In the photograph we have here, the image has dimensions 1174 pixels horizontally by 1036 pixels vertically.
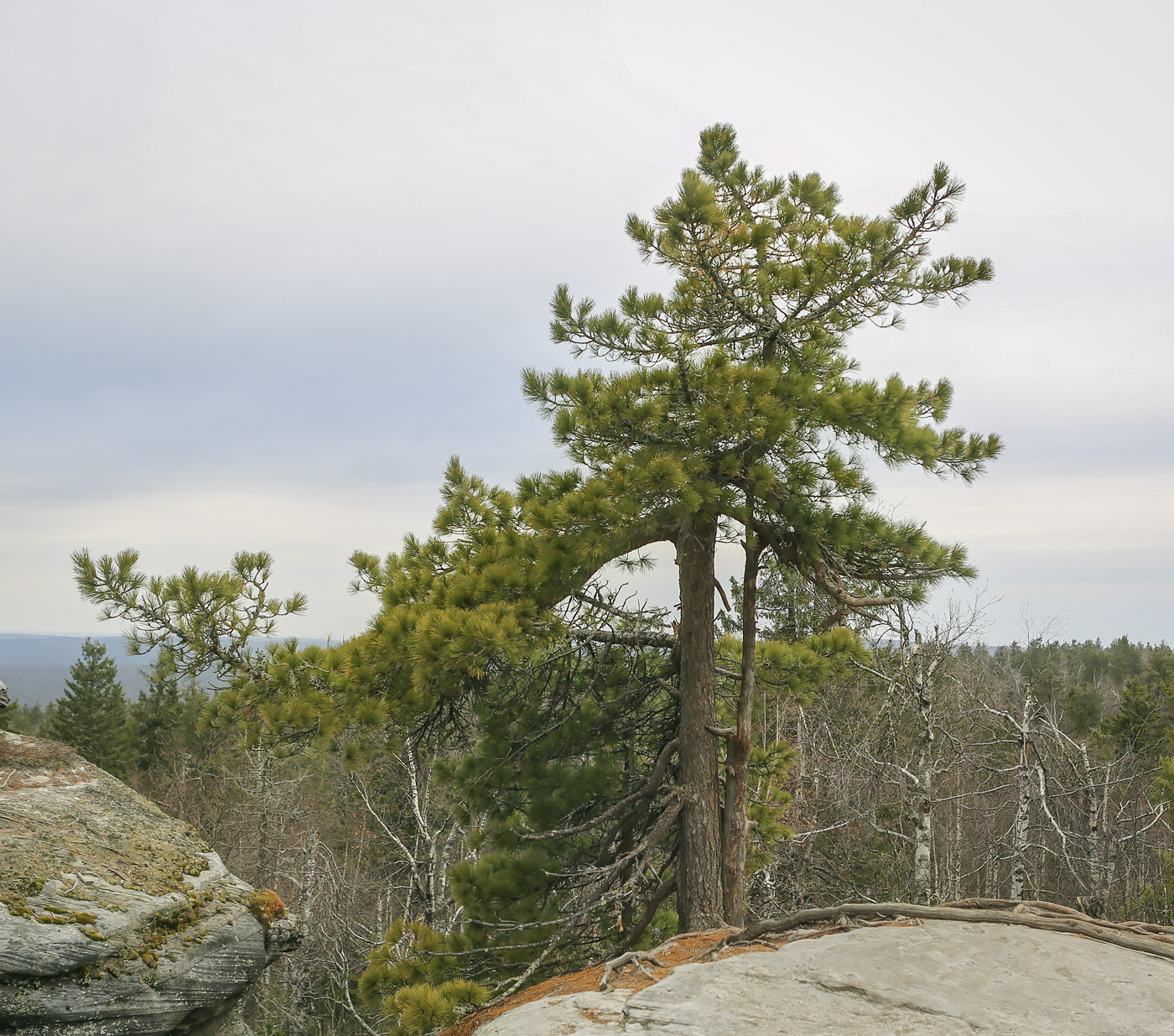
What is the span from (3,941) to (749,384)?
18.9 ft

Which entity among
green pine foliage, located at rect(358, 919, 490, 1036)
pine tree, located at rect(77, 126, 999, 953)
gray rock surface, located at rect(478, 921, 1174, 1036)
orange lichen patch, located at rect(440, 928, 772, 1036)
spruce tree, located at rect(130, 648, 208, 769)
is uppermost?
pine tree, located at rect(77, 126, 999, 953)

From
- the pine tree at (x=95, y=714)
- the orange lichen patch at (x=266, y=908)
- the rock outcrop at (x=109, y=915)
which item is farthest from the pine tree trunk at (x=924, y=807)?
the pine tree at (x=95, y=714)

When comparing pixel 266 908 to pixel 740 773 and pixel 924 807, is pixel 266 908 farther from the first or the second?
pixel 924 807

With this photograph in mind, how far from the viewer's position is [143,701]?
31.7m

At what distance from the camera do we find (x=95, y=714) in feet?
98.6

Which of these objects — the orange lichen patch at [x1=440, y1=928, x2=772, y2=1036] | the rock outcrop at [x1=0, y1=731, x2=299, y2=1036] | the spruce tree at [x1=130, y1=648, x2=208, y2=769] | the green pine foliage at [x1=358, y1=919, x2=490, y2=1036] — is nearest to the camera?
the orange lichen patch at [x1=440, y1=928, x2=772, y2=1036]

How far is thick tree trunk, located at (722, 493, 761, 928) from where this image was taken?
264 inches

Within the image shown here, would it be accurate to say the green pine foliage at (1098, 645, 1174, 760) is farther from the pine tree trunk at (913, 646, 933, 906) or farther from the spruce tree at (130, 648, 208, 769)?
the spruce tree at (130, 648, 208, 769)

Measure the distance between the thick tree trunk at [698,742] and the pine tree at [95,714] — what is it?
28.2 m

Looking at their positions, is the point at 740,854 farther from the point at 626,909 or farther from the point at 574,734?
the point at 574,734

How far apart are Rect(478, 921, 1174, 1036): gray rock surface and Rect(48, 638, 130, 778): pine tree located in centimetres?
3111

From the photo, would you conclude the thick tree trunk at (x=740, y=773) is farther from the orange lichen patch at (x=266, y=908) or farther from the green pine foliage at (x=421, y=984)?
the orange lichen patch at (x=266, y=908)

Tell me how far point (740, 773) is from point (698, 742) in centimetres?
47

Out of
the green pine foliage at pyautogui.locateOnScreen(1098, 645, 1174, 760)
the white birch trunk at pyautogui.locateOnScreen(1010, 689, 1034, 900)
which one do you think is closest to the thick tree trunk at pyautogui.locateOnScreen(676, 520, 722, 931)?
the white birch trunk at pyautogui.locateOnScreen(1010, 689, 1034, 900)
